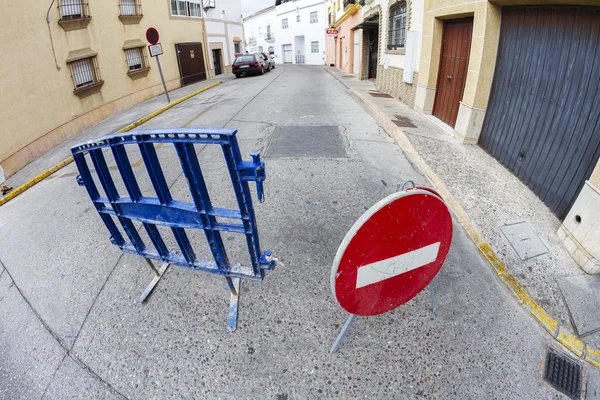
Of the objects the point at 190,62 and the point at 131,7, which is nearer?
the point at 131,7

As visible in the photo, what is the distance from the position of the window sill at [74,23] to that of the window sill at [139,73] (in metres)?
2.66

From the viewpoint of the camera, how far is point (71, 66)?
1035cm

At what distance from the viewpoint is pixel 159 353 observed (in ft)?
8.33

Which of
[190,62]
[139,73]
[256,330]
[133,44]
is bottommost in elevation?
[256,330]

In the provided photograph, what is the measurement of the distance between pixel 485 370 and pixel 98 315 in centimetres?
330

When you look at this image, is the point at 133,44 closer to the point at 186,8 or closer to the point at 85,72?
the point at 85,72

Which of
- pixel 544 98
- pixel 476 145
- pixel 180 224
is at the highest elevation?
pixel 544 98

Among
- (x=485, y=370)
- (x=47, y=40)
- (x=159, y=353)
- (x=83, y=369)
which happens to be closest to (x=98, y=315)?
(x=83, y=369)

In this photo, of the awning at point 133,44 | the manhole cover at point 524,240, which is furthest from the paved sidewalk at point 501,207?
the awning at point 133,44

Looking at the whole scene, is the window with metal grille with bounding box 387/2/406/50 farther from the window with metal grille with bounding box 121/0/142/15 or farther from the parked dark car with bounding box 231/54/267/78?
the window with metal grille with bounding box 121/0/142/15

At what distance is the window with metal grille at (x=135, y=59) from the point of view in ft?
45.8

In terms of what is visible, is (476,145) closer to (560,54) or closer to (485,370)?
(560,54)

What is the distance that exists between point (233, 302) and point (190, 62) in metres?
20.0

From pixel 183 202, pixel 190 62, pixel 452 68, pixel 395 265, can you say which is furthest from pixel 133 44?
pixel 395 265
